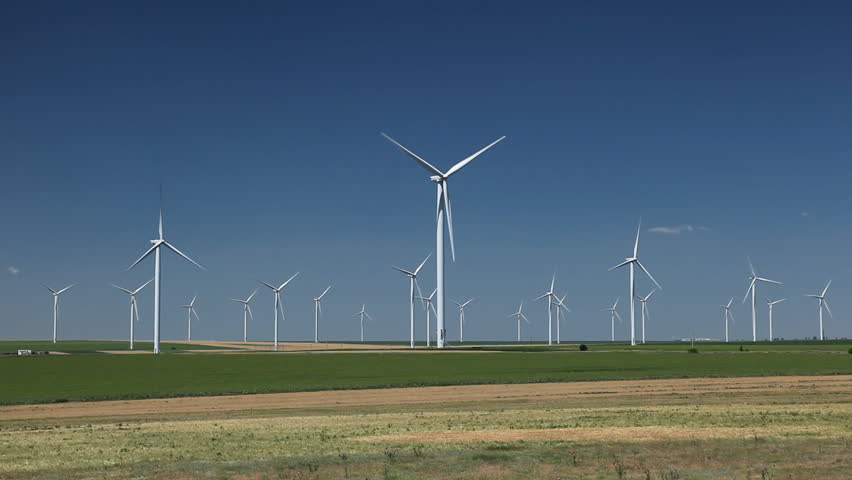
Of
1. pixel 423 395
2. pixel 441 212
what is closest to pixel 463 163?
pixel 441 212

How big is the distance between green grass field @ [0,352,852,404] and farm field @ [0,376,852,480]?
14010 millimetres

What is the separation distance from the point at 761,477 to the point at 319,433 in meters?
17.9

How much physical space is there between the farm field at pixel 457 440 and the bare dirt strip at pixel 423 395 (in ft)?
2.67

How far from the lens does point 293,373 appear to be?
86.2 metres

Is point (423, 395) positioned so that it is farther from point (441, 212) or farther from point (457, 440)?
point (441, 212)

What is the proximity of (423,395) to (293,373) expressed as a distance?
29.1m

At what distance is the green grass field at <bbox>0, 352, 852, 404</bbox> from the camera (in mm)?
67062

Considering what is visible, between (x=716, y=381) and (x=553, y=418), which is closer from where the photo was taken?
(x=553, y=418)

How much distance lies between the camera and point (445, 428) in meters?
36.7

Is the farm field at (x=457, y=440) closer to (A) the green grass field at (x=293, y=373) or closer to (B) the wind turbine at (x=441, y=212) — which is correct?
(A) the green grass field at (x=293, y=373)

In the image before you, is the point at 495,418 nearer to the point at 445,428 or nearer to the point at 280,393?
the point at 445,428

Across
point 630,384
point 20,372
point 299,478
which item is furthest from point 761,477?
point 20,372

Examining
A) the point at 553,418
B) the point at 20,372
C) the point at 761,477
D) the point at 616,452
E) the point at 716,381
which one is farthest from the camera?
the point at 20,372

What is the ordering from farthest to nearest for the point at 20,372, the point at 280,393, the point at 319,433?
the point at 20,372 → the point at 280,393 → the point at 319,433
